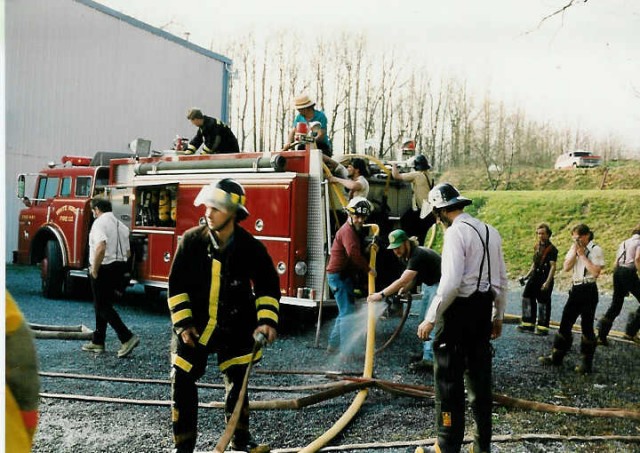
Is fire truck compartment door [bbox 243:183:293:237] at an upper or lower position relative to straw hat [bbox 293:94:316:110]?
lower

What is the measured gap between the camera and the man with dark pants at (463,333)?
2703mm

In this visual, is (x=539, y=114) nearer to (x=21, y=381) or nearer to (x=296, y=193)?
(x=296, y=193)

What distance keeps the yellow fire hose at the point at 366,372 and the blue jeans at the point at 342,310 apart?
11 cm

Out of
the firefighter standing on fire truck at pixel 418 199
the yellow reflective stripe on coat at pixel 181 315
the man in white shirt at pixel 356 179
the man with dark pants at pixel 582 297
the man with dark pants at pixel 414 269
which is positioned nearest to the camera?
the yellow reflective stripe on coat at pixel 181 315

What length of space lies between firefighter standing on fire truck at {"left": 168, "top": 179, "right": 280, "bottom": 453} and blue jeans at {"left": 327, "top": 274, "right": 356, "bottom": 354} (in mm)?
959

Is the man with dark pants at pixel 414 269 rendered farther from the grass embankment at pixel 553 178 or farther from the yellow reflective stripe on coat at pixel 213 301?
the yellow reflective stripe on coat at pixel 213 301

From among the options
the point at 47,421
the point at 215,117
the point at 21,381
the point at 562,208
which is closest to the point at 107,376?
the point at 47,421

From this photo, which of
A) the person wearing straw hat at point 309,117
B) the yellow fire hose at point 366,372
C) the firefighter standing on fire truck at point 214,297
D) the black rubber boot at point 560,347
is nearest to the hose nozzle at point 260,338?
the firefighter standing on fire truck at point 214,297

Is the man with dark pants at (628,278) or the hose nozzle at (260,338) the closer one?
the hose nozzle at (260,338)

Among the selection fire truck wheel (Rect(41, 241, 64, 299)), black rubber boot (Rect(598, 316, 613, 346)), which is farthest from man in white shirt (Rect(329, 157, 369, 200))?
fire truck wheel (Rect(41, 241, 64, 299))

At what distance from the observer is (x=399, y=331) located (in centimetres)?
379

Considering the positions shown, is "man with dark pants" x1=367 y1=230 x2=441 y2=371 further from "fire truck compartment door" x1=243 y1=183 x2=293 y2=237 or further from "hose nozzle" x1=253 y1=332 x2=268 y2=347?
"hose nozzle" x1=253 y1=332 x2=268 y2=347

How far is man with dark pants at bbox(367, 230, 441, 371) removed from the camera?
3.58m

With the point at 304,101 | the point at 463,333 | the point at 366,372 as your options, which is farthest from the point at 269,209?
the point at 463,333
